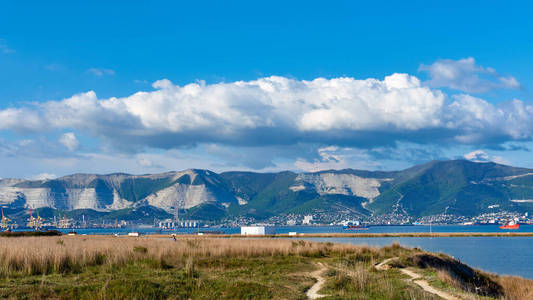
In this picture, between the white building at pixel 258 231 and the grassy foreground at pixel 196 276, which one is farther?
the white building at pixel 258 231

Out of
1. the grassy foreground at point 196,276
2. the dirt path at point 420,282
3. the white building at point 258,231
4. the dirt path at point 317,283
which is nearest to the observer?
the grassy foreground at point 196,276

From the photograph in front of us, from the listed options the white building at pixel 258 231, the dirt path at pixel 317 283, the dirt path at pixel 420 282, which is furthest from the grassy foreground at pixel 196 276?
the white building at pixel 258 231

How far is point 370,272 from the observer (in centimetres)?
2655

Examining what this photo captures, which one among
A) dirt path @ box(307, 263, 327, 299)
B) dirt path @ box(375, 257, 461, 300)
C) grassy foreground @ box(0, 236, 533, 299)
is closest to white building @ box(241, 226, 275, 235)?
grassy foreground @ box(0, 236, 533, 299)

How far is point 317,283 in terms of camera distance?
2259cm

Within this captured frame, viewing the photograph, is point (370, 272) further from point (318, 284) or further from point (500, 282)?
point (500, 282)

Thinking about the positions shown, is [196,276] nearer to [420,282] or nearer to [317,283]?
[317,283]

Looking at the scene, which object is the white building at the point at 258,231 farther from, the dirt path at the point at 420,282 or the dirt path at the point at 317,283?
the dirt path at the point at 317,283

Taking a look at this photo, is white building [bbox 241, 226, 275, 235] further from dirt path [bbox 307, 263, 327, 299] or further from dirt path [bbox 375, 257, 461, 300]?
dirt path [bbox 307, 263, 327, 299]

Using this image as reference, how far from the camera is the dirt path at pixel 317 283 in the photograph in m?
19.5

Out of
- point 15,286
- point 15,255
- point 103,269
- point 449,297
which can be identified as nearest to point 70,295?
point 15,286

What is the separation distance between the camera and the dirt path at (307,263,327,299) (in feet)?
63.8

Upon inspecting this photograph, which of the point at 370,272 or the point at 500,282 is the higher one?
the point at 370,272

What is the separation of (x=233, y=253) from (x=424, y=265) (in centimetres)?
1246
